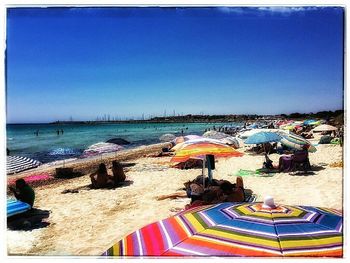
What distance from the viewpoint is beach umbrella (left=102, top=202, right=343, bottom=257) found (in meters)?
2.94

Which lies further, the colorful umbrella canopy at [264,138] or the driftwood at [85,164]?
the driftwood at [85,164]

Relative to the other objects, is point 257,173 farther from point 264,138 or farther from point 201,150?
point 201,150

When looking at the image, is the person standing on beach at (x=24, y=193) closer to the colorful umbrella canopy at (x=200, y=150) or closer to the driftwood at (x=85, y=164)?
the colorful umbrella canopy at (x=200, y=150)

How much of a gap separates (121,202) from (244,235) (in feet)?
20.2

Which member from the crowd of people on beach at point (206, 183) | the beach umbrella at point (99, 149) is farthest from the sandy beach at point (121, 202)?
the beach umbrella at point (99, 149)

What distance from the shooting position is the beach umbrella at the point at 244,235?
9.63 feet

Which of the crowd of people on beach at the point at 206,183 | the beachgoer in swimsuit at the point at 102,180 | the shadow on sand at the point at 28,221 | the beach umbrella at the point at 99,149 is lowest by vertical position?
the shadow on sand at the point at 28,221

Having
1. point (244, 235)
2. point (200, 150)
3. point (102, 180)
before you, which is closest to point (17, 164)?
point (102, 180)

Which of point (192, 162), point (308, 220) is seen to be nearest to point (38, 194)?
point (192, 162)

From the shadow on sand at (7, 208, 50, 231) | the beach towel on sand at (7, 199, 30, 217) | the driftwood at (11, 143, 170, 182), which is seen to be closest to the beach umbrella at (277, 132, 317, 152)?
the shadow on sand at (7, 208, 50, 231)

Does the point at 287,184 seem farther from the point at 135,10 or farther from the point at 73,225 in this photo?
the point at 135,10

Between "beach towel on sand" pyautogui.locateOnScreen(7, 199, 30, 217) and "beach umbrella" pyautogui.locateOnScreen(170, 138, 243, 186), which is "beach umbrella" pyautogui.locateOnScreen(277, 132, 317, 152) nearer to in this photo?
"beach umbrella" pyautogui.locateOnScreen(170, 138, 243, 186)

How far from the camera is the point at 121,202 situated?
8828 millimetres

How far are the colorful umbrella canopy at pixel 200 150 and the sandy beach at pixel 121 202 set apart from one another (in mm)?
1246
